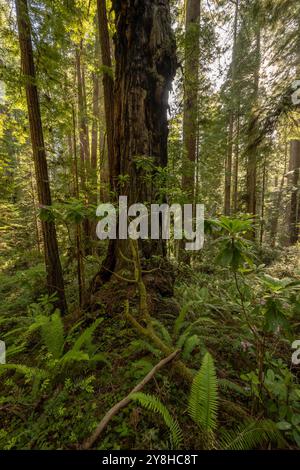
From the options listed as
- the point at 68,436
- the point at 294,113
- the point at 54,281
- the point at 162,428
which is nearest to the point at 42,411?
the point at 68,436

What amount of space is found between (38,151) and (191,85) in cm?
358

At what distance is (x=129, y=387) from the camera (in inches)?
70.7

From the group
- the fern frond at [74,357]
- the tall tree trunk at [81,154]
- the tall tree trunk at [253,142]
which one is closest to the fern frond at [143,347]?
the fern frond at [74,357]

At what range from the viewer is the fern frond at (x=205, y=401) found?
1410 millimetres

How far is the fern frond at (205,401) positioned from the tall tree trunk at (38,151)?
3255mm

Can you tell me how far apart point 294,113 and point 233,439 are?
19.4 ft

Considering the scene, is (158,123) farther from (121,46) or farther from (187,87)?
(187,87)

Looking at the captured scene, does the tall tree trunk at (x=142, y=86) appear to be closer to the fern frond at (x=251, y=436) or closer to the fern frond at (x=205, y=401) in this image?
the fern frond at (x=205, y=401)

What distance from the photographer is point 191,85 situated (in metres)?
4.85

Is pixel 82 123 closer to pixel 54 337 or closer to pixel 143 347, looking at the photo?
pixel 54 337

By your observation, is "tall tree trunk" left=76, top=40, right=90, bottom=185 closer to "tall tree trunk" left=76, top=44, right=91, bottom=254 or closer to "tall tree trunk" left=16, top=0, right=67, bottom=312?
"tall tree trunk" left=76, top=44, right=91, bottom=254

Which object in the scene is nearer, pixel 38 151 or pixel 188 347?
pixel 188 347

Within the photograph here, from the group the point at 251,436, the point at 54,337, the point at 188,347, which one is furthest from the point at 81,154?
the point at 251,436

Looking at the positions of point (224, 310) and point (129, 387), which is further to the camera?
point (224, 310)
